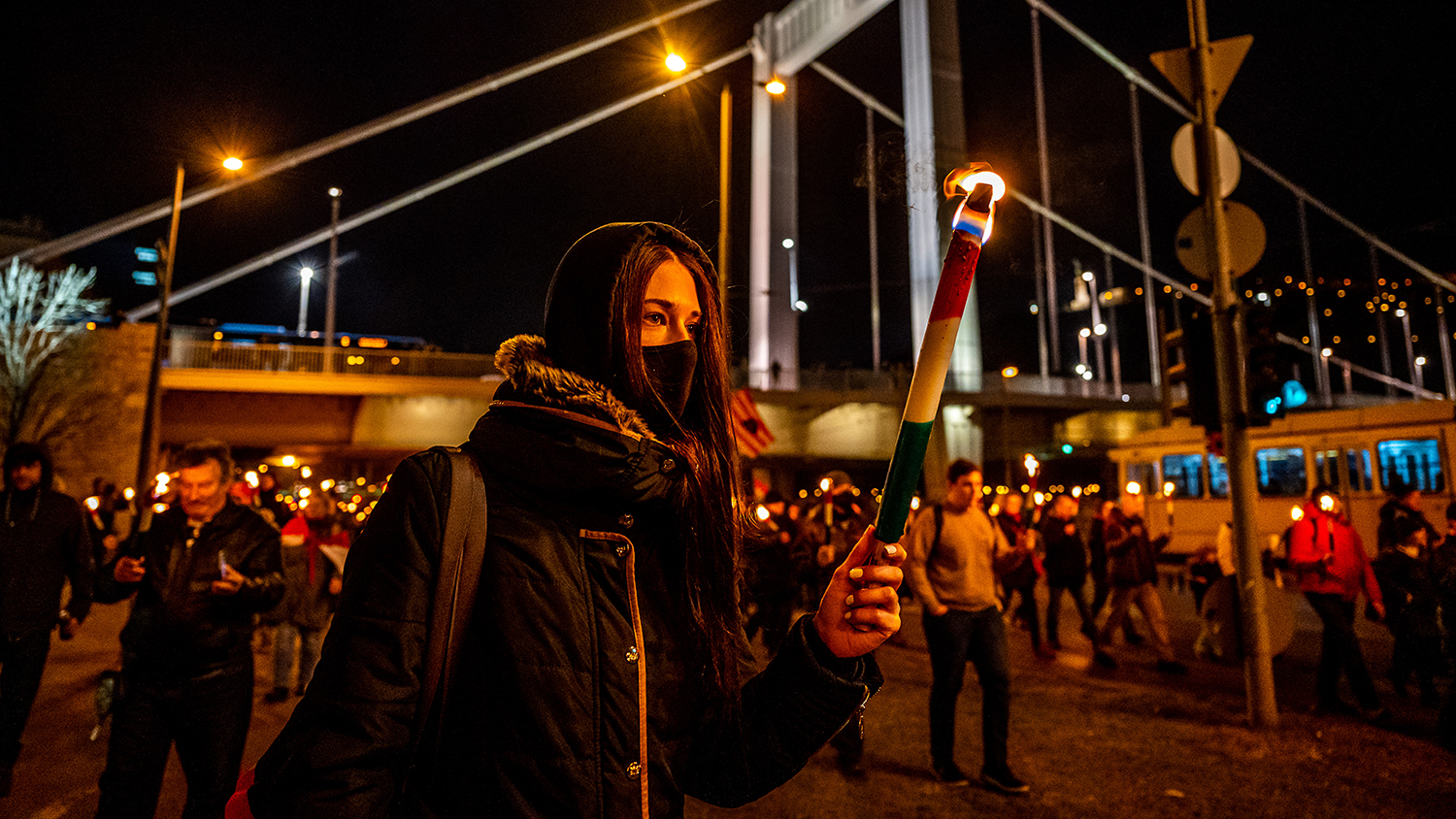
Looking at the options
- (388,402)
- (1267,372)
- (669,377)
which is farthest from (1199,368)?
(388,402)

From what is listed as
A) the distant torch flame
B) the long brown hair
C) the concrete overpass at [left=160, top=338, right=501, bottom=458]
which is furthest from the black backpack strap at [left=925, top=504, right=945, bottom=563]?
the concrete overpass at [left=160, top=338, right=501, bottom=458]

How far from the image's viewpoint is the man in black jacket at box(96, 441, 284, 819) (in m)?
3.14

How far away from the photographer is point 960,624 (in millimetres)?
5289

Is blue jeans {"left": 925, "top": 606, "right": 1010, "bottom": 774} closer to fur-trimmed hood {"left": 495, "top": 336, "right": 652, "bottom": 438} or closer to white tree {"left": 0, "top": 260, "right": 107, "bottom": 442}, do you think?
fur-trimmed hood {"left": 495, "top": 336, "right": 652, "bottom": 438}

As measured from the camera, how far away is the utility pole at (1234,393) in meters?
6.38

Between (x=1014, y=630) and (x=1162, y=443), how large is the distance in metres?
11.0

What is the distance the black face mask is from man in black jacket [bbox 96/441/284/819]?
8.67 feet

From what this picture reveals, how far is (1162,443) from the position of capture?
66.5 ft

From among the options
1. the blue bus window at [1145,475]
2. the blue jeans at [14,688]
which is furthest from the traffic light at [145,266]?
the blue bus window at [1145,475]

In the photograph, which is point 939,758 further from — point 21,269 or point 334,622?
point 21,269

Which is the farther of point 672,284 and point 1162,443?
point 1162,443

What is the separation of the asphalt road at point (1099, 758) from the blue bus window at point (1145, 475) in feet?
42.6

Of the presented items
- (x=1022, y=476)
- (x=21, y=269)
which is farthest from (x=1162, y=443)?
(x=21, y=269)

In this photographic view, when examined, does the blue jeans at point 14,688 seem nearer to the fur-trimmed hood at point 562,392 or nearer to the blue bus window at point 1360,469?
the fur-trimmed hood at point 562,392
